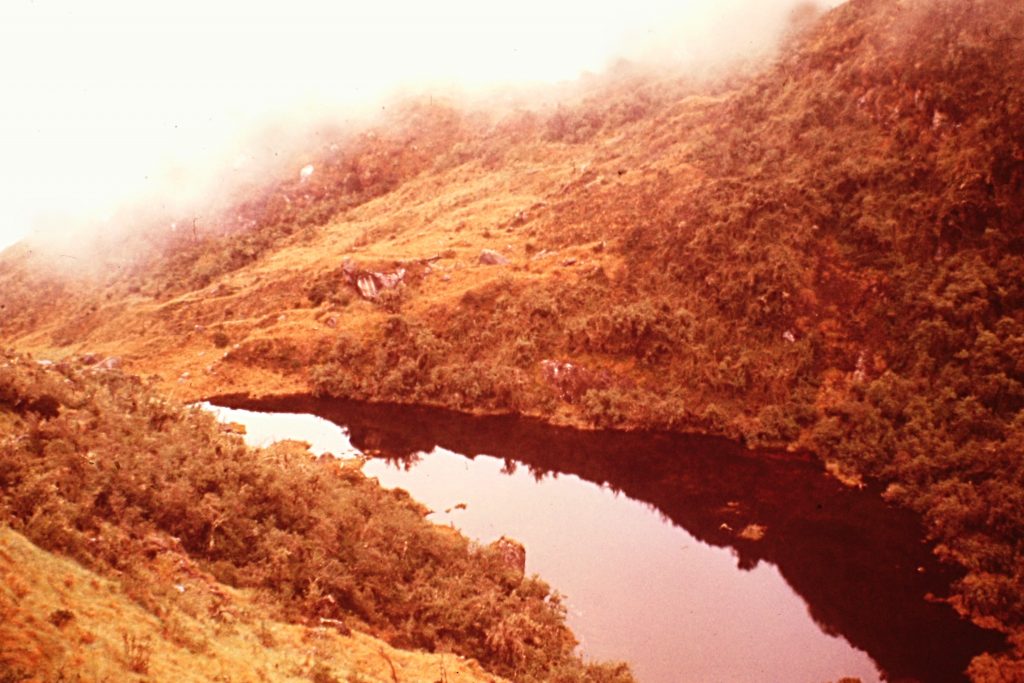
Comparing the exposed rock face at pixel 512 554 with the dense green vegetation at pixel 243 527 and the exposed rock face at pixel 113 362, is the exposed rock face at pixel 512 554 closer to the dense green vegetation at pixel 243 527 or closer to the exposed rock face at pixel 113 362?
the dense green vegetation at pixel 243 527

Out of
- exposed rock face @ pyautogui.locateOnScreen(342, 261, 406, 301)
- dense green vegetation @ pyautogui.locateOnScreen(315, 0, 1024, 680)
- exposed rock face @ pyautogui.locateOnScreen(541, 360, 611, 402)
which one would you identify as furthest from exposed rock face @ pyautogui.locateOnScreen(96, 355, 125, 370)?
exposed rock face @ pyautogui.locateOnScreen(541, 360, 611, 402)

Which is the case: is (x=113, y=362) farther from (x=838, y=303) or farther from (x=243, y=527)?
(x=838, y=303)

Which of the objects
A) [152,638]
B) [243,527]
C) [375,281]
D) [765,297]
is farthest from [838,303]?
[152,638]

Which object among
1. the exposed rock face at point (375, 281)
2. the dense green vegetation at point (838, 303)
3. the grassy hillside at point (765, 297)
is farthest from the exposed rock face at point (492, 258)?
the exposed rock face at point (375, 281)

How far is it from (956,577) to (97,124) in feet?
429

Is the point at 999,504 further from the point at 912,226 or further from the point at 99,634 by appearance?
the point at 99,634

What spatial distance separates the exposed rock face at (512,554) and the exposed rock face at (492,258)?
3051 centimetres

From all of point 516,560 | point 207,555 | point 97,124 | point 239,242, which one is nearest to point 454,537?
point 516,560

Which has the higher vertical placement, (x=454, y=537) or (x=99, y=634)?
(x=454, y=537)

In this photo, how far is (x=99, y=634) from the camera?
1207 cm

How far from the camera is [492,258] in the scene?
56969 millimetres

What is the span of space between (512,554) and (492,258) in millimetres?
32260

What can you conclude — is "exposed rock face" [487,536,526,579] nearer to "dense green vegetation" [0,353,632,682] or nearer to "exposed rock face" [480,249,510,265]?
"dense green vegetation" [0,353,632,682]

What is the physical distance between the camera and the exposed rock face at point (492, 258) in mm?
56688
